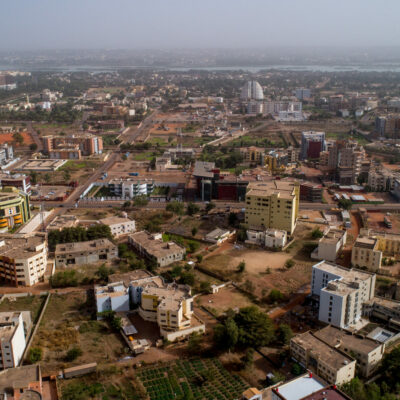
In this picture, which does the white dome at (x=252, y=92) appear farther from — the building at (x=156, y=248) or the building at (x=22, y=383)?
the building at (x=22, y=383)

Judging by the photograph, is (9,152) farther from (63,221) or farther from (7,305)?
(7,305)

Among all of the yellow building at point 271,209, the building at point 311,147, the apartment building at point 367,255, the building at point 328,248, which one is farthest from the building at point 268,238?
the building at point 311,147

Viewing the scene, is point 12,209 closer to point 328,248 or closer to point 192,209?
point 192,209

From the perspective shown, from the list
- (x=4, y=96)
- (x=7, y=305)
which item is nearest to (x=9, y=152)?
(x=7, y=305)

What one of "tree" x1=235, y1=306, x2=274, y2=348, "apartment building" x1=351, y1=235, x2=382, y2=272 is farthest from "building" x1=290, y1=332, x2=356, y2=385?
"apartment building" x1=351, y1=235, x2=382, y2=272

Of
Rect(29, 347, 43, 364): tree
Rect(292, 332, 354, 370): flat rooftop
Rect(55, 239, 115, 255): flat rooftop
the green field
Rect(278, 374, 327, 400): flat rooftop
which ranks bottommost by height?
the green field

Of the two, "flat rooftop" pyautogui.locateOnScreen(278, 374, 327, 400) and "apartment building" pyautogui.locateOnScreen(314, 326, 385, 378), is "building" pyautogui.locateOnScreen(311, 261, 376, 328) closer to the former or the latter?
"apartment building" pyautogui.locateOnScreen(314, 326, 385, 378)
